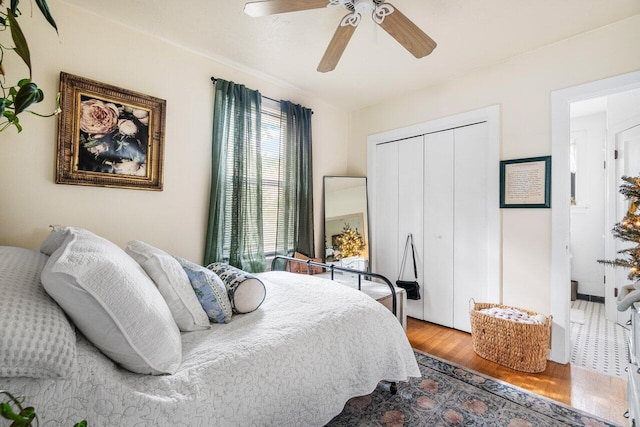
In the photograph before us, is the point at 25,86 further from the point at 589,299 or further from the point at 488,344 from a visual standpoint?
the point at 589,299

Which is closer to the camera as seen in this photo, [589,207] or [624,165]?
[624,165]

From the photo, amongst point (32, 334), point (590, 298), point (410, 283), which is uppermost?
point (32, 334)

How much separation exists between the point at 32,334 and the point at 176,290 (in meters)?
0.62

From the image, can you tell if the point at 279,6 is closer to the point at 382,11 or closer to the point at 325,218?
the point at 382,11

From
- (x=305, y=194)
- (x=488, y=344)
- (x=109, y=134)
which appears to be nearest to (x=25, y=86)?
(x=109, y=134)

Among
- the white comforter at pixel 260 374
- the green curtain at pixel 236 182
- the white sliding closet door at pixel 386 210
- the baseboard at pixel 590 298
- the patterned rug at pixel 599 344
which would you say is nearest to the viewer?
the white comforter at pixel 260 374

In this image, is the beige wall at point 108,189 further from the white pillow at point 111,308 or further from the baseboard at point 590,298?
the baseboard at point 590,298

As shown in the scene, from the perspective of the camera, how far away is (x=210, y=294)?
5.02 ft

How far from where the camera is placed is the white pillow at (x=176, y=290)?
1376 millimetres

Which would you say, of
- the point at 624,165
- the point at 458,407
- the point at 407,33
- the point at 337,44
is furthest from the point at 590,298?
the point at 337,44

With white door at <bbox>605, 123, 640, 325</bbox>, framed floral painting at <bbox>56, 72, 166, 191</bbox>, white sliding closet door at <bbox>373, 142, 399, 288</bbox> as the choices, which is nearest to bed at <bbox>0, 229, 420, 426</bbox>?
framed floral painting at <bbox>56, 72, 166, 191</bbox>

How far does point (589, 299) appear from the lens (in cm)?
407

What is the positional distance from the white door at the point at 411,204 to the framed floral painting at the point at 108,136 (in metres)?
2.51

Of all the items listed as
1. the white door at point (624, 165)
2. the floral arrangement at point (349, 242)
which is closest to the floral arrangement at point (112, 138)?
the floral arrangement at point (349, 242)
